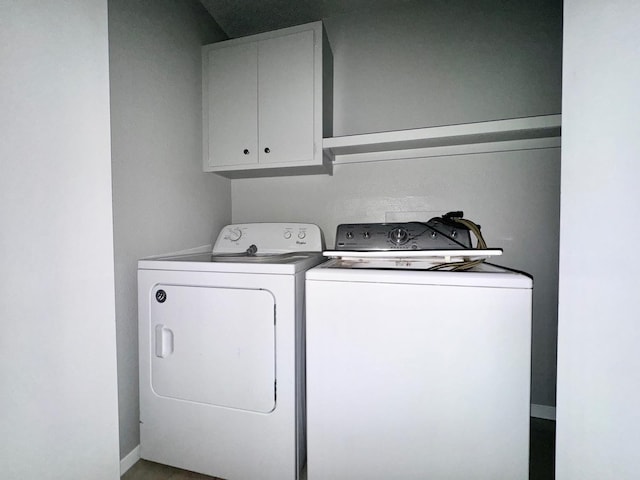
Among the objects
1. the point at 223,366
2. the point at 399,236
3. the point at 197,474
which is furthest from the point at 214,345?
the point at 399,236

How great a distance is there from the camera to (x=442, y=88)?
1.79 meters

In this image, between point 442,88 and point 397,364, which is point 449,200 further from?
point 397,364

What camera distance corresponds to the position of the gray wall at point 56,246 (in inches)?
18.9

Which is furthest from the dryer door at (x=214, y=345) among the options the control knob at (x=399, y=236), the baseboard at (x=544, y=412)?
the baseboard at (x=544, y=412)

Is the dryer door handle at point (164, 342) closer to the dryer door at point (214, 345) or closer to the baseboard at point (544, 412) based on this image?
the dryer door at point (214, 345)

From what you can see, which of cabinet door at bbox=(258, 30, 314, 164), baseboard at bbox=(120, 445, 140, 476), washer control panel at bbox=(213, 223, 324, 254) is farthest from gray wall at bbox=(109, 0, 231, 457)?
cabinet door at bbox=(258, 30, 314, 164)

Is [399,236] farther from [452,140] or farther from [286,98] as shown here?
[286,98]

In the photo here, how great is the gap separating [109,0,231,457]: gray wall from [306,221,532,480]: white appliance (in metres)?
0.91

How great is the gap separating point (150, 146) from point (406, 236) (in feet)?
4.48

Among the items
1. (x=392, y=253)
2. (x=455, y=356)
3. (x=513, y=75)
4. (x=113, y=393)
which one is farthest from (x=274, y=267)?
(x=513, y=75)

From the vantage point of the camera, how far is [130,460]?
4.18ft

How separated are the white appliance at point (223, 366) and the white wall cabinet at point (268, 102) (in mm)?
810

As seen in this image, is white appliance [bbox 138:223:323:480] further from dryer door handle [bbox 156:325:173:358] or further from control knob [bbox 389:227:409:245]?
control knob [bbox 389:227:409:245]

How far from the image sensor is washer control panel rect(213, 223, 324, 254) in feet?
5.73
